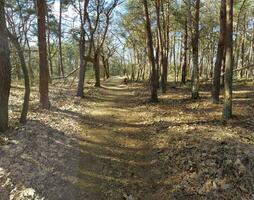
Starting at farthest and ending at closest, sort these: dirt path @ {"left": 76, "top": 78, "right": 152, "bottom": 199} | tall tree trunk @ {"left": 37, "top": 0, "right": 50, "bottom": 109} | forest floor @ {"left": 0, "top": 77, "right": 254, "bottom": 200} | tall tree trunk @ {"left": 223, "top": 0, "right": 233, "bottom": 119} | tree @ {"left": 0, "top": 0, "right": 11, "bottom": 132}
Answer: tall tree trunk @ {"left": 37, "top": 0, "right": 50, "bottom": 109}
tall tree trunk @ {"left": 223, "top": 0, "right": 233, "bottom": 119}
tree @ {"left": 0, "top": 0, "right": 11, "bottom": 132}
dirt path @ {"left": 76, "top": 78, "right": 152, "bottom": 199}
forest floor @ {"left": 0, "top": 77, "right": 254, "bottom": 200}

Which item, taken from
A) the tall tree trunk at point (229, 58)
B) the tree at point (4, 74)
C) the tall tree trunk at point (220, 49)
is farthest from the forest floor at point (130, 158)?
the tall tree trunk at point (220, 49)

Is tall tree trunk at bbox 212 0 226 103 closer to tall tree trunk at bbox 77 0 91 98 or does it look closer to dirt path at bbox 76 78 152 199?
dirt path at bbox 76 78 152 199

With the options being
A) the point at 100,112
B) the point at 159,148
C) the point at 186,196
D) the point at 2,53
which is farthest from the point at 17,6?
the point at 186,196

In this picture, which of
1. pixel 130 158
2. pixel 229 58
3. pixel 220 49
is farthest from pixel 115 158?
pixel 220 49

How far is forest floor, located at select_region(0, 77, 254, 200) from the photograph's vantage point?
6090 mm

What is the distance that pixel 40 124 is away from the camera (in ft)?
33.2

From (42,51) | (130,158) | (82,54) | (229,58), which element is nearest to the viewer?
(130,158)

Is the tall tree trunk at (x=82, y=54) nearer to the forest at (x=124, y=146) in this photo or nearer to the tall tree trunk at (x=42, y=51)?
the forest at (x=124, y=146)

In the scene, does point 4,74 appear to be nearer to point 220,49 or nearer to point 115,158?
point 115,158

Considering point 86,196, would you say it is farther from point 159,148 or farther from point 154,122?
point 154,122

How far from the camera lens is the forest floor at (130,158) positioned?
6.09 meters

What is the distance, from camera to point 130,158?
314 inches

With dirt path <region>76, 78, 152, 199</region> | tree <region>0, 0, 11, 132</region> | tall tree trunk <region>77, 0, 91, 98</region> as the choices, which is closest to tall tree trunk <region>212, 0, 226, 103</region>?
dirt path <region>76, 78, 152, 199</region>

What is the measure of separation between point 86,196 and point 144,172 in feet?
5.53
